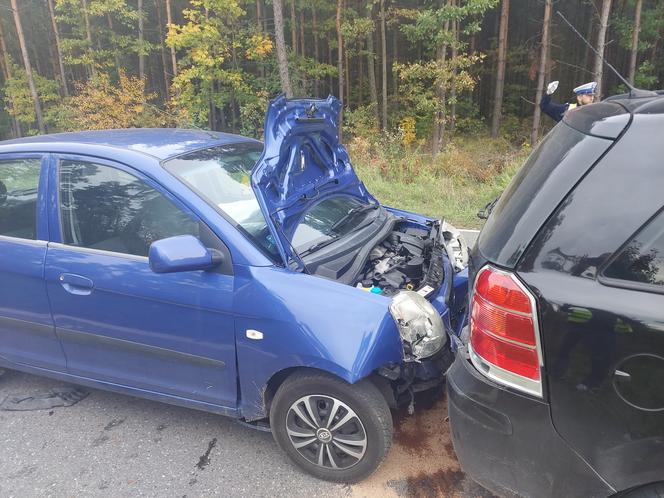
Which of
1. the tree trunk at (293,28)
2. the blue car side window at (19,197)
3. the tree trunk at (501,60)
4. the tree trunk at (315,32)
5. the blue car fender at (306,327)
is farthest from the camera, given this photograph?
the tree trunk at (315,32)

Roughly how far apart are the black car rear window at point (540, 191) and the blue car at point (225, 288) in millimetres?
717

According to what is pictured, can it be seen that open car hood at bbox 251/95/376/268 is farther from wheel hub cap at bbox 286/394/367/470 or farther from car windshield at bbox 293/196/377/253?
wheel hub cap at bbox 286/394/367/470

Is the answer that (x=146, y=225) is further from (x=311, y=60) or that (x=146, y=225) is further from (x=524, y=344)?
(x=311, y=60)

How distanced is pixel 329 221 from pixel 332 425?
1333 millimetres

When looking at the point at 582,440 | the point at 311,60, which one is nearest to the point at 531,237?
the point at 582,440

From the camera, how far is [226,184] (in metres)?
2.81

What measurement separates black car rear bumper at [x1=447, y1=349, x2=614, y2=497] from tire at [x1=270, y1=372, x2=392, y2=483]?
48cm

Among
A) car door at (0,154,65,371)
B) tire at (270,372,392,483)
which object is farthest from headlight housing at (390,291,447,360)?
car door at (0,154,65,371)

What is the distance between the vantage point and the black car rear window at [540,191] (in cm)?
157

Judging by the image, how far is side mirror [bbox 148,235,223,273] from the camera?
2238 millimetres

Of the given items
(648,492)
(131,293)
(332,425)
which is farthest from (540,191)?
(131,293)

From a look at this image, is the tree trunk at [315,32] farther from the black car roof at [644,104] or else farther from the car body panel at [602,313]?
the car body panel at [602,313]

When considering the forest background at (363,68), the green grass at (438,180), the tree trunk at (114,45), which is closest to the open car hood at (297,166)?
the green grass at (438,180)

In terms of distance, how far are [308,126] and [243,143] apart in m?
0.65
